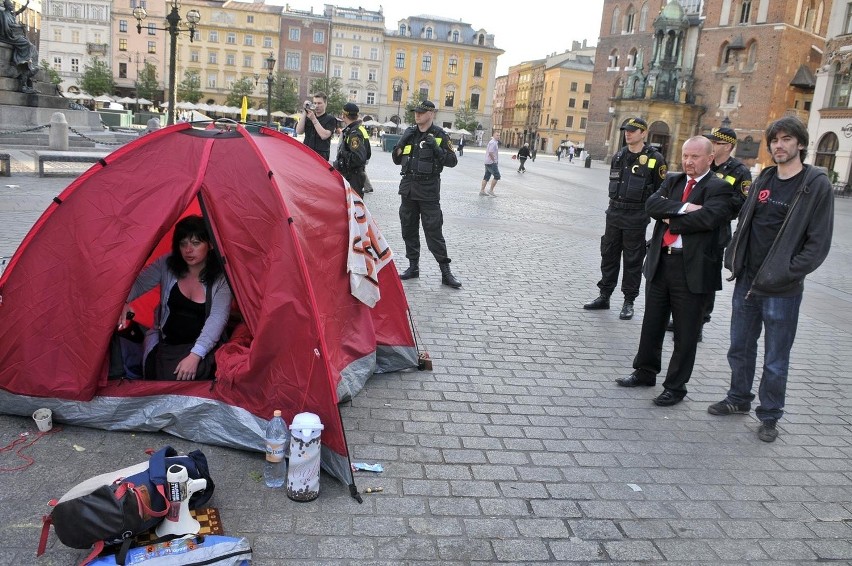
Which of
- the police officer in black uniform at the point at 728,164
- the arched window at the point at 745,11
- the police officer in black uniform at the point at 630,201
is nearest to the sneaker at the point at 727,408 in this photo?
the police officer in black uniform at the point at 728,164

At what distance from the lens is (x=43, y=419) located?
384 cm

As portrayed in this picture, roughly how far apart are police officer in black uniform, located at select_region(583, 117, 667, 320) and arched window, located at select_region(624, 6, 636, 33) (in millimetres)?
53371

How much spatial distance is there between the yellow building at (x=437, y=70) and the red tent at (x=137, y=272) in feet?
255

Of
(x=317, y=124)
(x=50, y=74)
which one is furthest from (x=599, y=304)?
(x=50, y=74)

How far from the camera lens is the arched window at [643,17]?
52406 mm

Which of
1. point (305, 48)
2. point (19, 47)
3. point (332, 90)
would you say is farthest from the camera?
point (305, 48)

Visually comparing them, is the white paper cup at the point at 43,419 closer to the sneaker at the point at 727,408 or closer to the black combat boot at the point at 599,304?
the sneaker at the point at 727,408

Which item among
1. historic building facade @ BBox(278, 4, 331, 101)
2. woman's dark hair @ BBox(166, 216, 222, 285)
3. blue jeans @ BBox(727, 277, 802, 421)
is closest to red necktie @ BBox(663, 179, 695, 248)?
blue jeans @ BBox(727, 277, 802, 421)

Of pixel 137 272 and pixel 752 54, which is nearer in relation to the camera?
pixel 137 272

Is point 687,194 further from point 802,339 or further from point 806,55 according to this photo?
point 806,55

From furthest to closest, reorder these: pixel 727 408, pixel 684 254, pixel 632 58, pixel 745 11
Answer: pixel 632 58, pixel 745 11, pixel 727 408, pixel 684 254

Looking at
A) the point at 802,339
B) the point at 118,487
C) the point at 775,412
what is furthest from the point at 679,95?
the point at 118,487

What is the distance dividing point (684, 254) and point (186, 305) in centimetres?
361

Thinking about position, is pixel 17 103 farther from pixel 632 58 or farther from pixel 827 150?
pixel 632 58
